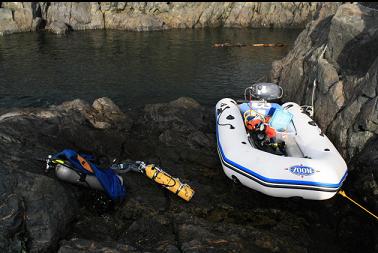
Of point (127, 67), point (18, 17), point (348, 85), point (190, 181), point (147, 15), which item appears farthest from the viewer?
point (147, 15)

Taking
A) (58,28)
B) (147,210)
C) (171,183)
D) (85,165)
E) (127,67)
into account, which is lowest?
(127,67)

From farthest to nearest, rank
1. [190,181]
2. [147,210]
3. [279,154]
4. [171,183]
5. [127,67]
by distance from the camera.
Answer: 1. [127,67]
2. [279,154]
3. [190,181]
4. [171,183]
5. [147,210]

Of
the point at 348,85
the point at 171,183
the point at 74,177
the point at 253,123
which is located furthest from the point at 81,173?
the point at 348,85

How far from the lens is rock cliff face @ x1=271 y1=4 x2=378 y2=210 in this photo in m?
7.91

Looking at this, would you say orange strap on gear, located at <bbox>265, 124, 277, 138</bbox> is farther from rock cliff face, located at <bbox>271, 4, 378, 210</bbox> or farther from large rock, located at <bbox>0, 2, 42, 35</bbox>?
large rock, located at <bbox>0, 2, 42, 35</bbox>

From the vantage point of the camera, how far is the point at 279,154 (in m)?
9.05

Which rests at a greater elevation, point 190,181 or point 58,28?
point 58,28

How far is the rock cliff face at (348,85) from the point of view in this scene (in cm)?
791

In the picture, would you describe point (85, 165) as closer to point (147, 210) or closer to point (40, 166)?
point (40, 166)

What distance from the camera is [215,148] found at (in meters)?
10.2

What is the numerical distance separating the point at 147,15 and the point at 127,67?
20179 millimetres

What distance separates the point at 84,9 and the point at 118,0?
4.22 metres

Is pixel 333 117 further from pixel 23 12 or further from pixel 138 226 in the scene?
pixel 23 12

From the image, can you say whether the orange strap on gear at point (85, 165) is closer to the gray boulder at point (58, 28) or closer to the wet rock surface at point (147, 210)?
the wet rock surface at point (147, 210)
